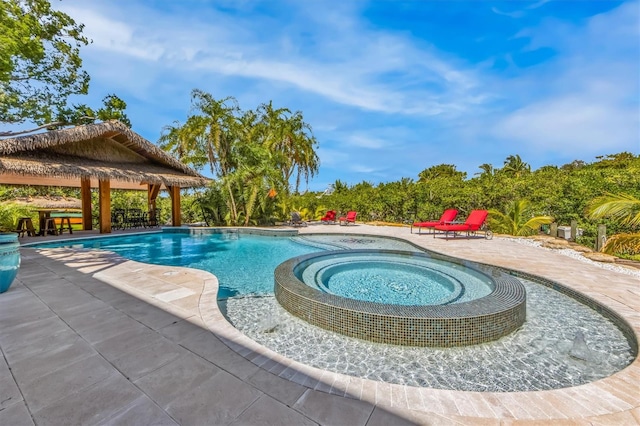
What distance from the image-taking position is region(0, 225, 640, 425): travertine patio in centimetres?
173

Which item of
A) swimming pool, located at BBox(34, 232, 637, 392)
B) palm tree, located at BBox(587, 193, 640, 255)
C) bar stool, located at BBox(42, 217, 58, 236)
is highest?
palm tree, located at BBox(587, 193, 640, 255)

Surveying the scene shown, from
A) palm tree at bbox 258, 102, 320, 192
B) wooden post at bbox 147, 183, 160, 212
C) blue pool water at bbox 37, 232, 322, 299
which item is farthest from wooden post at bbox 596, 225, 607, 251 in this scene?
wooden post at bbox 147, 183, 160, 212

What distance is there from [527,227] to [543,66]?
6.67 m

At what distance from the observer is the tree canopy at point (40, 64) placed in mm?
10612

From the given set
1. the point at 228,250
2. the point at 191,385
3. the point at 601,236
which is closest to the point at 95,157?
the point at 228,250

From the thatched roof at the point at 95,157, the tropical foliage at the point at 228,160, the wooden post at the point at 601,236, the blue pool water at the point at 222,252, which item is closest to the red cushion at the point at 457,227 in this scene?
the wooden post at the point at 601,236

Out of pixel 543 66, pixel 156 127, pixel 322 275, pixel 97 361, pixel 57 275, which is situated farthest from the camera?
pixel 156 127

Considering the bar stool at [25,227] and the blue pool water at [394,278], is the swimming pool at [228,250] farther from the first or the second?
the bar stool at [25,227]

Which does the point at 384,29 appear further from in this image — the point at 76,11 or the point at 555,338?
the point at 76,11

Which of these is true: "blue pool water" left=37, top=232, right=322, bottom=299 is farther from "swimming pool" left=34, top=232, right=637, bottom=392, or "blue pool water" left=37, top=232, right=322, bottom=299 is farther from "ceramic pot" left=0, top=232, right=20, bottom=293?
"ceramic pot" left=0, top=232, right=20, bottom=293

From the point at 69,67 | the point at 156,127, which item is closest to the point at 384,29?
the point at 156,127

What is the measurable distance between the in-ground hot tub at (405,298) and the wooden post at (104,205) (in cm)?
987

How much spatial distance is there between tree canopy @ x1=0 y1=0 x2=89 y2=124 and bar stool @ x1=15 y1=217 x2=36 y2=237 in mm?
4928

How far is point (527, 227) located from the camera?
10.4 m
